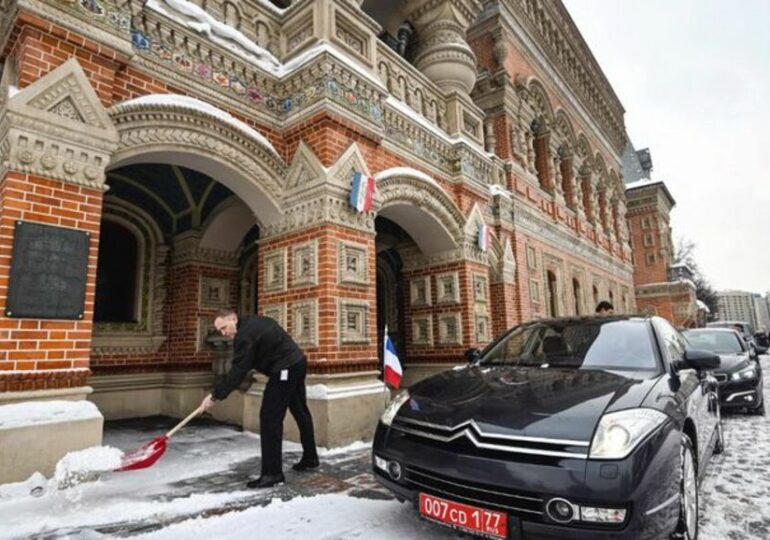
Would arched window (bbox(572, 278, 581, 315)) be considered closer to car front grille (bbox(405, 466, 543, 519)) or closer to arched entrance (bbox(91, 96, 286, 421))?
arched entrance (bbox(91, 96, 286, 421))

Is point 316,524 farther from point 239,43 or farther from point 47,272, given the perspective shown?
point 239,43

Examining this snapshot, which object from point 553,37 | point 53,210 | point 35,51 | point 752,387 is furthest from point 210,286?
point 553,37

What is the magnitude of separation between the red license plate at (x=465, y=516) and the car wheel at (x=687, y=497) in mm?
1118

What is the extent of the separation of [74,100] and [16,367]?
92.5 inches

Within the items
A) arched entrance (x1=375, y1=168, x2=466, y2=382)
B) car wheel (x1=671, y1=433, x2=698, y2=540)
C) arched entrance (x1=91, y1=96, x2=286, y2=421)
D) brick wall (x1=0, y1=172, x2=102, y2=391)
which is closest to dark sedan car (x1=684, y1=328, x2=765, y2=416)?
arched entrance (x1=375, y1=168, x2=466, y2=382)

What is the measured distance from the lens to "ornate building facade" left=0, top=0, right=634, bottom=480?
385 centimetres

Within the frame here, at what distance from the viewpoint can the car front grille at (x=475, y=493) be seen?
2199 mm

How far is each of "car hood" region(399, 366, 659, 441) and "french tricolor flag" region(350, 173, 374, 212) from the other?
3.14 m

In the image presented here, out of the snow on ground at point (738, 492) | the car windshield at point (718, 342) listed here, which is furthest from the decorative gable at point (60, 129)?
the car windshield at point (718, 342)

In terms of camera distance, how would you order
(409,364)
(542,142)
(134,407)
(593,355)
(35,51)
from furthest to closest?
(542,142) < (409,364) < (134,407) < (35,51) < (593,355)

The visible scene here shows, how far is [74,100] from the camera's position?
4.04 metres

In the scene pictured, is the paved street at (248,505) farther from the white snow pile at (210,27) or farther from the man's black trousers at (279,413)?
the white snow pile at (210,27)

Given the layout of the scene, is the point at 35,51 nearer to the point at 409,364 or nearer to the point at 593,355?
the point at 593,355

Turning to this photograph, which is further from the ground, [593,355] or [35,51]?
[35,51]
